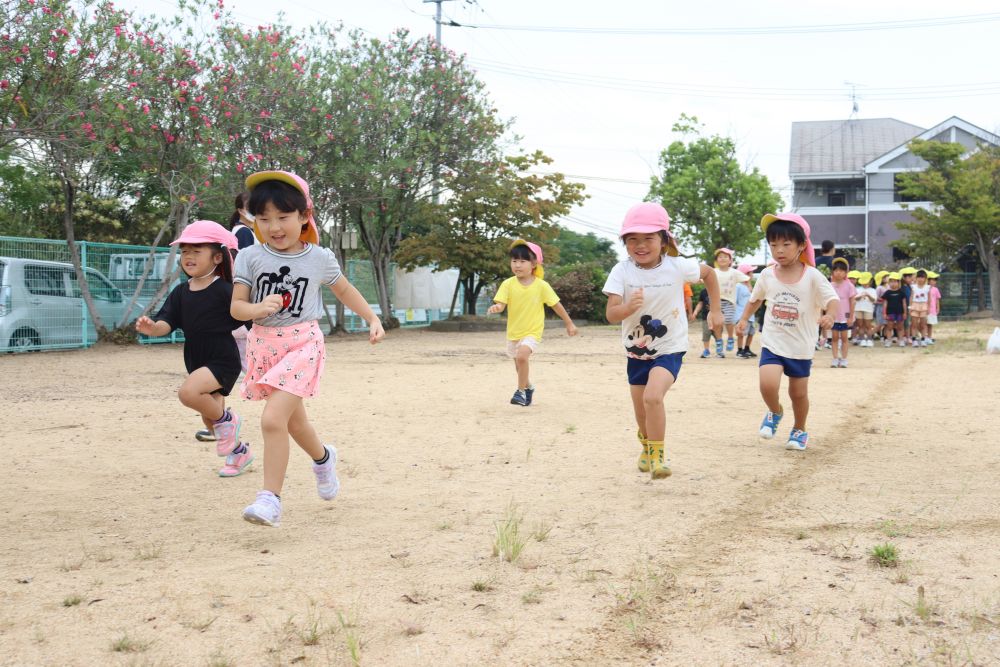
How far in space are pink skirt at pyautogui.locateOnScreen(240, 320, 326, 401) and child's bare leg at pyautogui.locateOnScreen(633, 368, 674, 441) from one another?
76.5 inches

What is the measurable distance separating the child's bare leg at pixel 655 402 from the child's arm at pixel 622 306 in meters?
0.40

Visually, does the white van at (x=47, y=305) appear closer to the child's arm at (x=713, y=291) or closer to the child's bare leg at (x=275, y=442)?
the child's bare leg at (x=275, y=442)

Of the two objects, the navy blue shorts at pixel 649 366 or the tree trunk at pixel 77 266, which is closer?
the navy blue shorts at pixel 649 366

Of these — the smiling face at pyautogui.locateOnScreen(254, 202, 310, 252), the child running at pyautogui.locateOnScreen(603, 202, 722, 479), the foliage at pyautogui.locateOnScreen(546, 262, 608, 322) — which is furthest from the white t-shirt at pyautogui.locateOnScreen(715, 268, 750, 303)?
the foliage at pyautogui.locateOnScreen(546, 262, 608, 322)

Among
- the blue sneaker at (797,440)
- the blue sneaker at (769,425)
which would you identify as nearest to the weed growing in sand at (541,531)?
the blue sneaker at (797,440)

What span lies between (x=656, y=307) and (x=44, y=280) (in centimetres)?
1340

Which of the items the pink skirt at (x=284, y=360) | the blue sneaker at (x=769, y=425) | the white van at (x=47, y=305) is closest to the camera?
the pink skirt at (x=284, y=360)

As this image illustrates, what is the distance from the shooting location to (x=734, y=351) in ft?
57.3

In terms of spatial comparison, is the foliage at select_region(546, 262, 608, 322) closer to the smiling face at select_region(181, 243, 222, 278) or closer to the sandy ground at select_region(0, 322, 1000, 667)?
the sandy ground at select_region(0, 322, 1000, 667)

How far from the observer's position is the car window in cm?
1562

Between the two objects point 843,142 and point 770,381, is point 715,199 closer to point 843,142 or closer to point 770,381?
point 843,142

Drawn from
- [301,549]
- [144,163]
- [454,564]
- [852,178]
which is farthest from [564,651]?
[852,178]

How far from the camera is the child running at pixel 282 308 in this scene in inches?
178

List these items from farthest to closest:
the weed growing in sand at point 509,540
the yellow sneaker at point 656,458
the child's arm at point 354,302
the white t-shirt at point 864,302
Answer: the white t-shirt at point 864,302, the yellow sneaker at point 656,458, the child's arm at point 354,302, the weed growing in sand at point 509,540
